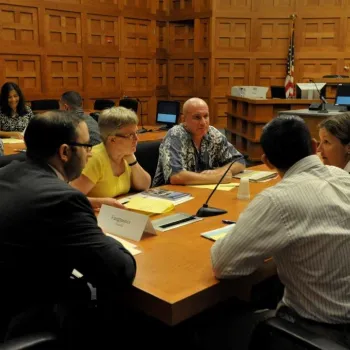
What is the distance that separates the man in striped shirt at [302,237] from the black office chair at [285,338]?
6.9 inches

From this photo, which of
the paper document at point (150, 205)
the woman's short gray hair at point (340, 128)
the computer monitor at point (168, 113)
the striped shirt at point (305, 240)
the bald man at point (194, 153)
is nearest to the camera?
the striped shirt at point (305, 240)

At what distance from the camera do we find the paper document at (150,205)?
2.33m

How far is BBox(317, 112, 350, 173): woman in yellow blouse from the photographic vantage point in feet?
8.01

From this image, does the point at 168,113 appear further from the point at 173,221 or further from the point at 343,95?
the point at 173,221

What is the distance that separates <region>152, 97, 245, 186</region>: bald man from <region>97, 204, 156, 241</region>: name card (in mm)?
991

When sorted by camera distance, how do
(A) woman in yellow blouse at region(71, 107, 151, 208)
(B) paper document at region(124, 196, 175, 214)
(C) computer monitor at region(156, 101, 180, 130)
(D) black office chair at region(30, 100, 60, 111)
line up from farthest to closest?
(D) black office chair at region(30, 100, 60, 111), (C) computer monitor at region(156, 101, 180, 130), (A) woman in yellow blouse at region(71, 107, 151, 208), (B) paper document at region(124, 196, 175, 214)

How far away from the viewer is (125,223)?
6.54 feet

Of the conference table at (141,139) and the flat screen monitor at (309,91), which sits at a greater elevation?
the flat screen monitor at (309,91)

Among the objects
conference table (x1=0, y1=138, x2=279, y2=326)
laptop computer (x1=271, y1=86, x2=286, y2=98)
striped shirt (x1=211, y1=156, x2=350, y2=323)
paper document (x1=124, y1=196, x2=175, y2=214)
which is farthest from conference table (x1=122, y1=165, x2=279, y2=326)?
laptop computer (x1=271, y1=86, x2=286, y2=98)

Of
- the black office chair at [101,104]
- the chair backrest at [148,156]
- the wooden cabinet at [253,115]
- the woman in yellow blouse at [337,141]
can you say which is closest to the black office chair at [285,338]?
the woman in yellow blouse at [337,141]

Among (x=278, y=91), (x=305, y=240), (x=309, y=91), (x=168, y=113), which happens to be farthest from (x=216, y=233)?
(x=278, y=91)

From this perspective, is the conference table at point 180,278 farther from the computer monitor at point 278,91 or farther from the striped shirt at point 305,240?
the computer monitor at point 278,91

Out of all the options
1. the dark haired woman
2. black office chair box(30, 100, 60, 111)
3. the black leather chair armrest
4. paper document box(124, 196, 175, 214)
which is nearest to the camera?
the black leather chair armrest

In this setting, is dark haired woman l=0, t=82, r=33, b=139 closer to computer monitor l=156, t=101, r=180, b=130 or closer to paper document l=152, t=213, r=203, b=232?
computer monitor l=156, t=101, r=180, b=130
